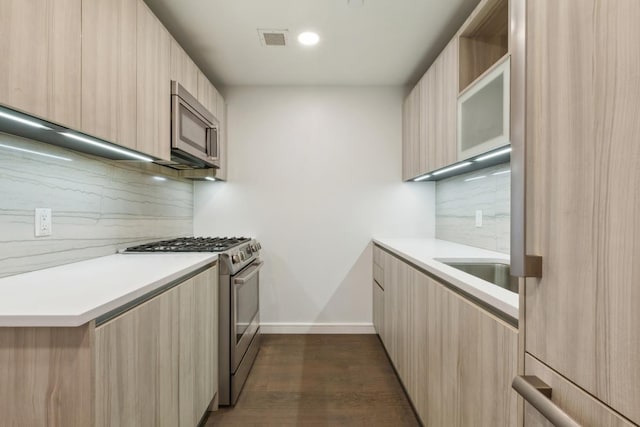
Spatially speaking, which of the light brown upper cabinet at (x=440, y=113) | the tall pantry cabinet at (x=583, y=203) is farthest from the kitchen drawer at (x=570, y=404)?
the light brown upper cabinet at (x=440, y=113)

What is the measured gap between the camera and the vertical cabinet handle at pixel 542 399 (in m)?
0.57

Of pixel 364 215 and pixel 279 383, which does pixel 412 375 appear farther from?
pixel 364 215

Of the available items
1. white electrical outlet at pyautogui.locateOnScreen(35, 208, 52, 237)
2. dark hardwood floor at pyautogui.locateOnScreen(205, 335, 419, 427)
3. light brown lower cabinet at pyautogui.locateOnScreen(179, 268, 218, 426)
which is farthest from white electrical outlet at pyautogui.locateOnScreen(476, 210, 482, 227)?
white electrical outlet at pyautogui.locateOnScreen(35, 208, 52, 237)

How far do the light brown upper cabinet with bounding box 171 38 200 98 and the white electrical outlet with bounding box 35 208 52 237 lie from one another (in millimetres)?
998

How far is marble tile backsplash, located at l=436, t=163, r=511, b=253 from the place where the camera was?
6.50ft

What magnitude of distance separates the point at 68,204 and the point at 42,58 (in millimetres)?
782

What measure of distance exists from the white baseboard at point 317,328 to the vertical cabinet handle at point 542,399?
257 cm

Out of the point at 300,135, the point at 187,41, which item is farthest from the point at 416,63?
the point at 187,41

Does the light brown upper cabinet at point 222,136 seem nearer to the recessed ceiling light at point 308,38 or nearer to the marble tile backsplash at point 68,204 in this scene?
the marble tile backsplash at point 68,204

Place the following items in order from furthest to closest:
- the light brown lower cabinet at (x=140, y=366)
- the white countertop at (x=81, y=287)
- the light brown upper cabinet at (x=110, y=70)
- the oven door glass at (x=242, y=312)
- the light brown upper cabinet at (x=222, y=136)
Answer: the light brown upper cabinet at (x=222, y=136) → the oven door glass at (x=242, y=312) → the light brown upper cabinet at (x=110, y=70) → the light brown lower cabinet at (x=140, y=366) → the white countertop at (x=81, y=287)

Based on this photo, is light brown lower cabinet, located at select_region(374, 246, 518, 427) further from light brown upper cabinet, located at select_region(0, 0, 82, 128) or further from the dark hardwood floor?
light brown upper cabinet, located at select_region(0, 0, 82, 128)

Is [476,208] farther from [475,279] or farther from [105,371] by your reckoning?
[105,371]

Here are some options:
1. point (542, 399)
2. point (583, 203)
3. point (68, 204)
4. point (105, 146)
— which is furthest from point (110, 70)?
point (542, 399)

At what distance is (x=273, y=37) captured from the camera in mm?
2295
